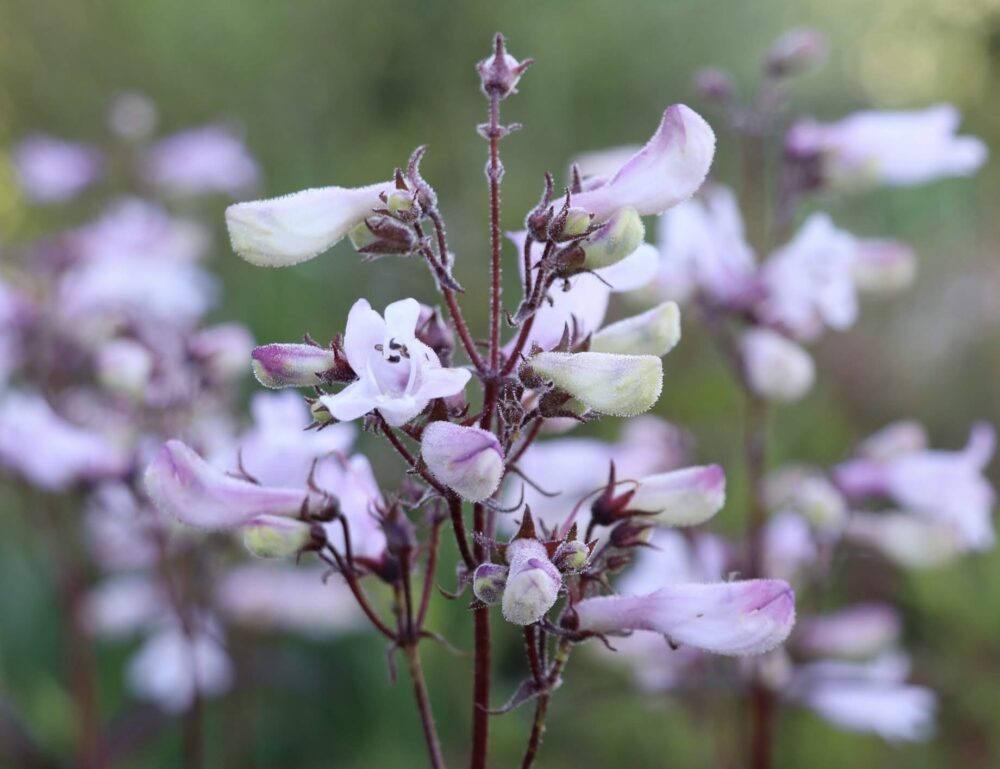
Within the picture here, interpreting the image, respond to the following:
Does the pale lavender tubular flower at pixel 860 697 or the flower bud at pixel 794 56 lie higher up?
the flower bud at pixel 794 56

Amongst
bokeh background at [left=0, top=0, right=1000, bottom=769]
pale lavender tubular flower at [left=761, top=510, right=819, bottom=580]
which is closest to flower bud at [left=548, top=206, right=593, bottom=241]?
pale lavender tubular flower at [left=761, top=510, right=819, bottom=580]

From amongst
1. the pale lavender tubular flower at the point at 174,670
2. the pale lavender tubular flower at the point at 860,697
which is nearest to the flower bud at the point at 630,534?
the pale lavender tubular flower at the point at 860,697

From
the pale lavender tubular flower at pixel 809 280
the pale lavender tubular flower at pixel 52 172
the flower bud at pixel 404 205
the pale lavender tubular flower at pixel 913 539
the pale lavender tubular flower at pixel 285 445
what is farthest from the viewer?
the pale lavender tubular flower at pixel 52 172

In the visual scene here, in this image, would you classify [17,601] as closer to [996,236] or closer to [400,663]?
[400,663]

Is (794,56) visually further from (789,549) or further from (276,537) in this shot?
(276,537)

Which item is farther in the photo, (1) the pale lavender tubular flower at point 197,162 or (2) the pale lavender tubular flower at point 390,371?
(1) the pale lavender tubular flower at point 197,162

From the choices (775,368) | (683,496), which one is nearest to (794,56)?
(775,368)

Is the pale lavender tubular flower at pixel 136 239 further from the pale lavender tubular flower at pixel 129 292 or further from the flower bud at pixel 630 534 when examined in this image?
the flower bud at pixel 630 534
